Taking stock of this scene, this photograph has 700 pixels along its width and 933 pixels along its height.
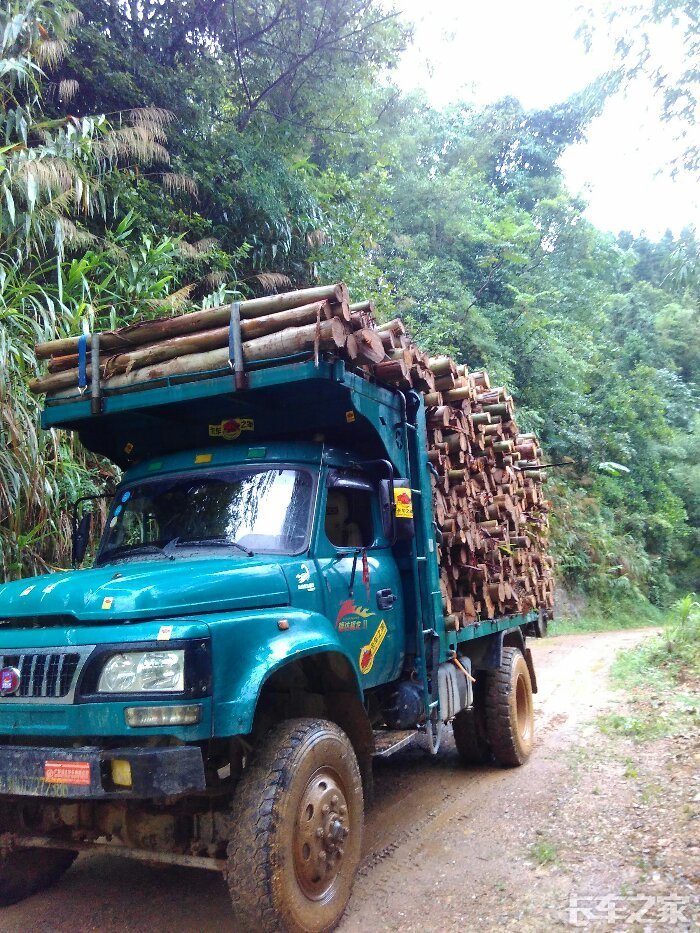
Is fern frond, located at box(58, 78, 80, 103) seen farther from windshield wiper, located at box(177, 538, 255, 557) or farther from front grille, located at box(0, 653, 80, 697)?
front grille, located at box(0, 653, 80, 697)

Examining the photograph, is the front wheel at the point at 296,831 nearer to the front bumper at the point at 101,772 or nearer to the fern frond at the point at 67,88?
the front bumper at the point at 101,772

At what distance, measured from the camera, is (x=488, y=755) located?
265 inches

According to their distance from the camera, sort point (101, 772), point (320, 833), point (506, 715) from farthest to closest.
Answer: point (506, 715), point (320, 833), point (101, 772)

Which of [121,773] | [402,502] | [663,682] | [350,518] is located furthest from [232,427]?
[663,682]

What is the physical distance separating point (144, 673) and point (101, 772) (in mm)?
426

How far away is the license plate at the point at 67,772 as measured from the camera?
3115mm

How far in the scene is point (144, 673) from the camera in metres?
3.20

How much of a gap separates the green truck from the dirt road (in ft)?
1.17

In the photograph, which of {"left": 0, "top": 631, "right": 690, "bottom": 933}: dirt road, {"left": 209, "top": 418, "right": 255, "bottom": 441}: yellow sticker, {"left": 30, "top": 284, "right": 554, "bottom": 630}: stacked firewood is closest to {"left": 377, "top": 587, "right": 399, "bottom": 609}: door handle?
{"left": 30, "top": 284, "right": 554, "bottom": 630}: stacked firewood

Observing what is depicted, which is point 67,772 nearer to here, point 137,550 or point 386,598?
point 137,550

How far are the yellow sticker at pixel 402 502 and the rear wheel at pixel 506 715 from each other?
Result: 2654mm

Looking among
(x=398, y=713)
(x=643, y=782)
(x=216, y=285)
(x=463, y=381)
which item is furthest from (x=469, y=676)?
(x=216, y=285)

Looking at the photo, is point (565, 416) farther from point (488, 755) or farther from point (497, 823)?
point (497, 823)

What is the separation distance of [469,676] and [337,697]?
1797 mm
